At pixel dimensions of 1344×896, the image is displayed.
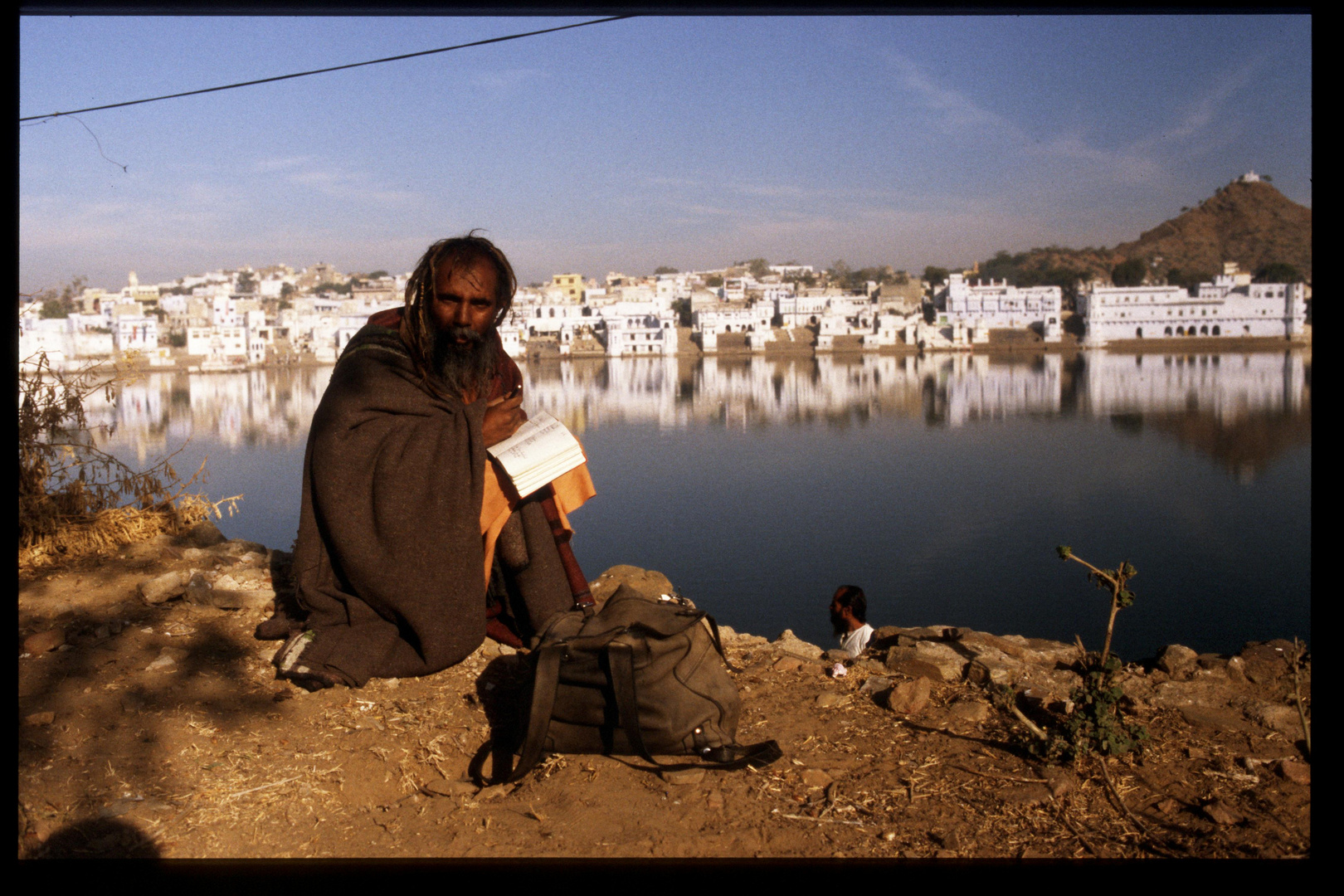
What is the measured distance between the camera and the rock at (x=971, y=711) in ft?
7.29

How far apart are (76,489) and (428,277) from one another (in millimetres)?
1593

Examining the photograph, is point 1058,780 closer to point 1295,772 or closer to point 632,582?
point 1295,772

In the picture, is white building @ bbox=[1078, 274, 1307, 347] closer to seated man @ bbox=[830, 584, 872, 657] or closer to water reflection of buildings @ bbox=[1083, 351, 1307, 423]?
water reflection of buildings @ bbox=[1083, 351, 1307, 423]

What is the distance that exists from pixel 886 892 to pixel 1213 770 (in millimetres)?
885

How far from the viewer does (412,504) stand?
94.0 inches

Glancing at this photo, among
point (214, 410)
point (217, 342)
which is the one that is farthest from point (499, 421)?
point (217, 342)

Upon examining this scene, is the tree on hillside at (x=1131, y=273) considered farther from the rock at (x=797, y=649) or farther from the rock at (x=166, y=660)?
the rock at (x=166, y=660)

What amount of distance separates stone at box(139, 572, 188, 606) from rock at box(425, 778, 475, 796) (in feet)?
3.90

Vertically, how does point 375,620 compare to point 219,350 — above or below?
below

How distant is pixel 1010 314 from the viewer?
49.3 m

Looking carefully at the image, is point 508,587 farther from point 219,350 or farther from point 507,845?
point 219,350

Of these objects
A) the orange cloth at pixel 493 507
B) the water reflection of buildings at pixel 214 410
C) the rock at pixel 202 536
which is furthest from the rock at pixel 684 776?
the water reflection of buildings at pixel 214 410

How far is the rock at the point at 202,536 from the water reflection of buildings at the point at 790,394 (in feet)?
25.3

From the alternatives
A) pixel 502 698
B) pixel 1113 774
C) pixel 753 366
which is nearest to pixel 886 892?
pixel 1113 774
